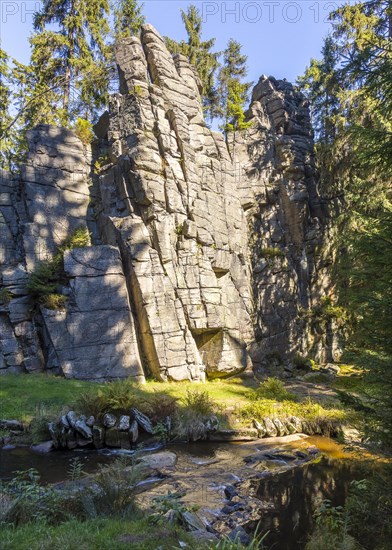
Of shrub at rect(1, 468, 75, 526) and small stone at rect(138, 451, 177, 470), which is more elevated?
shrub at rect(1, 468, 75, 526)

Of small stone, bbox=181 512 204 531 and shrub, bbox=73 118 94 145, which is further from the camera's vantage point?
shrub, bbox=73 118 94 145

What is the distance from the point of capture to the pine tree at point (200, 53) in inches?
1266

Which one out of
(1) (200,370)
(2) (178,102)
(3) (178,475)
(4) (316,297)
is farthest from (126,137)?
(3) (178,475)

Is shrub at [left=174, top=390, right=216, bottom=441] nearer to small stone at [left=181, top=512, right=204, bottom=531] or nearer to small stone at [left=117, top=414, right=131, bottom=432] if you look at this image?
small stone at [left=117, top=414, right=131, bottom=432]

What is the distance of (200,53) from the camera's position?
107 feet

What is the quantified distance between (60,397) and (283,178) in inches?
803

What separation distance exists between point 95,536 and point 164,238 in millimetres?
16034

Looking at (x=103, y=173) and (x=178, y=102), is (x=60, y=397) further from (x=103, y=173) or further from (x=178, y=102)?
(x=178, y=102)

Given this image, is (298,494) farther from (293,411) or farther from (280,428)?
(293,411)

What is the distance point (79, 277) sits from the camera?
17922mm

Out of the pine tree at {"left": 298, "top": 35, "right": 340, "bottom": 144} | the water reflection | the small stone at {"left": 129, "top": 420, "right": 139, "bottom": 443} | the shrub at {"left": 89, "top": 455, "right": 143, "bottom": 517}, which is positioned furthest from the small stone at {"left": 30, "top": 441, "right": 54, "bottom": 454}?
the pine tree at {"left": 298, "top": 35, "right": 340, "bottom": 144}

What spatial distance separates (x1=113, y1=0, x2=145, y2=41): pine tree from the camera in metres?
30.3

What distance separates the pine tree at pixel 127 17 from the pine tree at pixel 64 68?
1641 mm

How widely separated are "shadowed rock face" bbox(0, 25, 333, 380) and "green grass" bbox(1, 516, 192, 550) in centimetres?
1189
